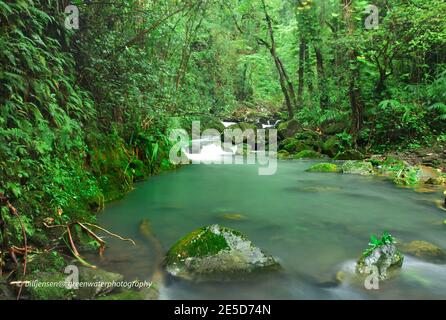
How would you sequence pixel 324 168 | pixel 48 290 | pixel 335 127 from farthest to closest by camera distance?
pixel 335 127 → pixel 324 168 → pixel 48 290

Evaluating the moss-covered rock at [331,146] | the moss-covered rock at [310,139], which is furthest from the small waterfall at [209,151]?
the moss-covered rock at [331,146]

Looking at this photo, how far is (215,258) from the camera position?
4008 millimetres

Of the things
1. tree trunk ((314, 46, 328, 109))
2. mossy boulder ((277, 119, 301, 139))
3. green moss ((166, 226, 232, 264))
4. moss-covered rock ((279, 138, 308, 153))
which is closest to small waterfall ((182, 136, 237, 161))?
moss-covered rock ((279, 138, 308, 153))

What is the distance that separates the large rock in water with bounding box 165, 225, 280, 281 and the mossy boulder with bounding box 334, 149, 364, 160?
400 inches

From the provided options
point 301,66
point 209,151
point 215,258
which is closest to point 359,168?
point 209,151

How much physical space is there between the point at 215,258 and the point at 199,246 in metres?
0.24

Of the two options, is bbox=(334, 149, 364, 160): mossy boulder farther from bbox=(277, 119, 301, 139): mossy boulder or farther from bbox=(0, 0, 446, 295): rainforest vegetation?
bbox=(277, 119, 301, 139): mossy boulder

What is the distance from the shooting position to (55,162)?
4789 millimetres

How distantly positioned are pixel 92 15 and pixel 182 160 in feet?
21.6

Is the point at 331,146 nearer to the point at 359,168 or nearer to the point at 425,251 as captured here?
the point at 359,168

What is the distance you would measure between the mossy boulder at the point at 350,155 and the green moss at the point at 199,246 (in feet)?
34.6

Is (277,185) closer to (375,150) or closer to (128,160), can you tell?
(128,160)

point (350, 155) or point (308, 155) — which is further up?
point (350, 155)
